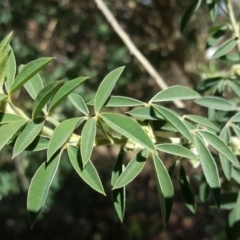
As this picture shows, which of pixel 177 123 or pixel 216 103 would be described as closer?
pixel 177 123

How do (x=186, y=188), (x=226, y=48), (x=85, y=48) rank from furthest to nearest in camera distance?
(x=85, y=48), (x=226, y=48), (x=186, y=188)

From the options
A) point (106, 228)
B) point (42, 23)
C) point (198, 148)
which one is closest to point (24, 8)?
point (42, 23)

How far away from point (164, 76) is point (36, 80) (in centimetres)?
198

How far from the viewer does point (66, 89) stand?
0.63m

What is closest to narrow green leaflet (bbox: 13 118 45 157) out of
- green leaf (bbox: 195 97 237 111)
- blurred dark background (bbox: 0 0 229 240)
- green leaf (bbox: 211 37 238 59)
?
green leaf (bbox: 195 97 237 111)

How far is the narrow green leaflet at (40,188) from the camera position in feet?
1.99

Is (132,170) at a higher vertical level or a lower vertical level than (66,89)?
lower

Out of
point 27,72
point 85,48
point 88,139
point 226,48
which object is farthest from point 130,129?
point 85,48

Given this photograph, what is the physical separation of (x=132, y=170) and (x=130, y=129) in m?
0.07


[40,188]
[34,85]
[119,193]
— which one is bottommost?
[119,193]

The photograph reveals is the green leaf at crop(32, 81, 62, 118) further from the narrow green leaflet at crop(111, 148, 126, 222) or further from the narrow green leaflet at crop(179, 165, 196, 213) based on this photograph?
the narrow green leaflet at crop(179, 165, 196, 213)

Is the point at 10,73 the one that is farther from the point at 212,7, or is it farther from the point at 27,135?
the point at 212,7

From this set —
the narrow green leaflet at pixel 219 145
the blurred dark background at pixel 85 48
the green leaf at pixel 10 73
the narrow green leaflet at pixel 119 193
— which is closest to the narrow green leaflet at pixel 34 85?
the green leaf at pixel 10 73

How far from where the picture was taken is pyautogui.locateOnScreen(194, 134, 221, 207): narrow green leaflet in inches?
27.1
